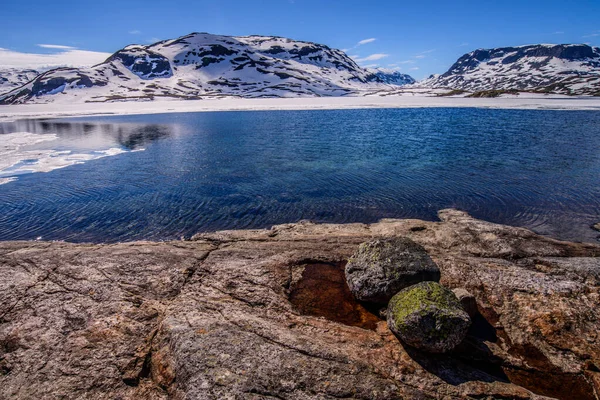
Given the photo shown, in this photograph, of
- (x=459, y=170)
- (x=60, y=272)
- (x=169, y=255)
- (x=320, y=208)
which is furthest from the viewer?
(x=459, y=170)

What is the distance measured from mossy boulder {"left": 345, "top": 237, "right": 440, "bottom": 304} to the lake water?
7.76m

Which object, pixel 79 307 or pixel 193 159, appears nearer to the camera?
pixel 79 307

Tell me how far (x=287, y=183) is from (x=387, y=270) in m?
15.8

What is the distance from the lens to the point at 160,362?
713cm

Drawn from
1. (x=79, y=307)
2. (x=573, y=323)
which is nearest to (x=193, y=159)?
(x=79, y=307)

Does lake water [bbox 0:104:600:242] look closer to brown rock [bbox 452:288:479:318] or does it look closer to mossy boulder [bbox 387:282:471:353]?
brown rock [bbox 452:288:479:318]

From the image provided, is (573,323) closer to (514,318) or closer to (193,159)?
(514,318)

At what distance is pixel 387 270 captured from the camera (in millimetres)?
9461

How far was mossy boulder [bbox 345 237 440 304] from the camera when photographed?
30.4ft

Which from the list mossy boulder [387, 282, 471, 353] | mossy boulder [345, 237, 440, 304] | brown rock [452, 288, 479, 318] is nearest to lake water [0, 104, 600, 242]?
mossy boulder [345, 237, 440, 304]

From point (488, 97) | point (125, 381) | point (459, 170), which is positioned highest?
point (488, 97)

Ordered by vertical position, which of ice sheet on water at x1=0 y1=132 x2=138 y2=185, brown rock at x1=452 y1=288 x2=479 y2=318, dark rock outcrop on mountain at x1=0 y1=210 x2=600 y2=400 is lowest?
dark rock outcrop on mountain at x1=0 y1=210 x2=600 y2=400

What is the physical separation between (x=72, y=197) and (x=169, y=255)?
1417 cm

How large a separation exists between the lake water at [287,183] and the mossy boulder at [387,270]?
7761 mm
